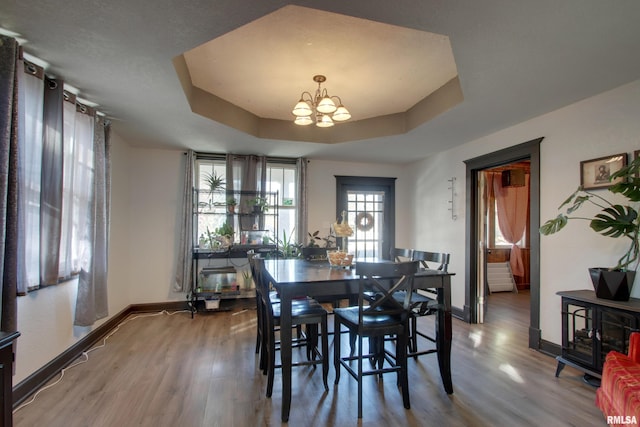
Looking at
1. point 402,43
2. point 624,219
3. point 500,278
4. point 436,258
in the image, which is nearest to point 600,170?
point 624,219

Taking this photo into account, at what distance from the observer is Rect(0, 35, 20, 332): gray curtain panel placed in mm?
1910

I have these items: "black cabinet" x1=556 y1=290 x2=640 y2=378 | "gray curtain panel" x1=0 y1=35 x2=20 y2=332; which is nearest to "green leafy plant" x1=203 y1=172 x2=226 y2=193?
"gray curtain panel" x1=0 y1=35 x2=20 y2=332

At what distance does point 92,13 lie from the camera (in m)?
1.72

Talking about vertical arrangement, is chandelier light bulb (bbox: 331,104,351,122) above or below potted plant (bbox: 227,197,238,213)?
above

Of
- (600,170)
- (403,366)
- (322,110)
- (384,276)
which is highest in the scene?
(322,110)

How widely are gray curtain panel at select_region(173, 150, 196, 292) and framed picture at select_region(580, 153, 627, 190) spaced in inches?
189

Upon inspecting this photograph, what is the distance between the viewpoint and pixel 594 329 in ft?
8.11

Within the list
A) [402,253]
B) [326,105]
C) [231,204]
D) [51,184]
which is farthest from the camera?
[231,204]

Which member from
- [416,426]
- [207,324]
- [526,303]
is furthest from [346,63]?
[526,303]

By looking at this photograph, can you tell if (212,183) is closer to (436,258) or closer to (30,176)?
(30,176)

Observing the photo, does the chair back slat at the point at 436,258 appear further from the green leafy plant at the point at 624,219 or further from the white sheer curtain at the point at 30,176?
the white sheer curtain at the point at 30,176

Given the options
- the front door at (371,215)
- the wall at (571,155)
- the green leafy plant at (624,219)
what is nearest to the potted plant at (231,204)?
the front door at (371,215)

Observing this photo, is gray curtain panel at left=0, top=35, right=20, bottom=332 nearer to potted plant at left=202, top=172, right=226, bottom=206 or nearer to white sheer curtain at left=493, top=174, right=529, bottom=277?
potted plant at left=202, top=172, right=226, bottom=206

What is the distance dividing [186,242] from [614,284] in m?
4.84
